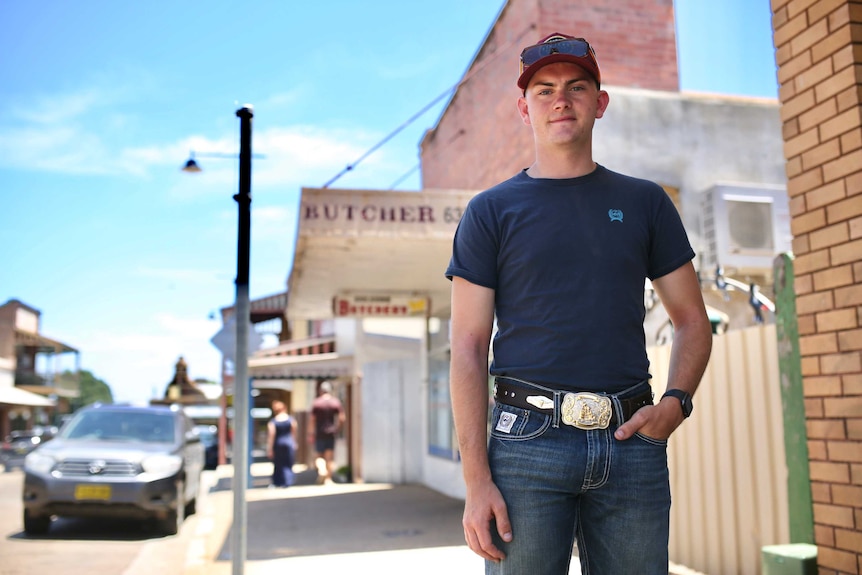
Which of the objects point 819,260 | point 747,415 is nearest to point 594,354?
point 819,260

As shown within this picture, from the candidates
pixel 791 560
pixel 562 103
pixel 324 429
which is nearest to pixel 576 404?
pixel 562 103

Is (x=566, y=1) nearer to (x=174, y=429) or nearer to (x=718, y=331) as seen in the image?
(x=718, y=331)

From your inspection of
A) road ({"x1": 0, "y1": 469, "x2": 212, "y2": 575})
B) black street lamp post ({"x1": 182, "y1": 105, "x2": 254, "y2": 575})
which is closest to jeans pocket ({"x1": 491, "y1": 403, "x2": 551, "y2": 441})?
black street lamp post ({"x1": 182, "y1": 105, "x2": 254, "y2": 575})

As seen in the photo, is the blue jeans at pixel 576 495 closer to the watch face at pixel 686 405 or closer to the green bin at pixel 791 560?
the watch face at pixel 686 405

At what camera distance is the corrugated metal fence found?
18.3 ft

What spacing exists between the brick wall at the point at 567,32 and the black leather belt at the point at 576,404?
7.69 meters

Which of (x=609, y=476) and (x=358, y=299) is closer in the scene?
(x=609, y=476)

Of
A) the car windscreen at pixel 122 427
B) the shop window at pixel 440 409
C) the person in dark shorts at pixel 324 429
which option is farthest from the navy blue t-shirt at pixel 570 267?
the person in dark shorts at pixel 324 429

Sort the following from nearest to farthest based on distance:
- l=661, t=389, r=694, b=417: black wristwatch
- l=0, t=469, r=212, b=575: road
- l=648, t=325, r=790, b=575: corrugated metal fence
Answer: l=661, t=389, r=694, b=417: black wristwatch → l=648, t=325, r=790, b=575: corrugated metal fence → l=0, t=469, r=212, b=575: road

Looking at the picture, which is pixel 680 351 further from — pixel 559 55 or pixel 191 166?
pixel 191 166

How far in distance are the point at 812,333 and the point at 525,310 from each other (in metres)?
2.48

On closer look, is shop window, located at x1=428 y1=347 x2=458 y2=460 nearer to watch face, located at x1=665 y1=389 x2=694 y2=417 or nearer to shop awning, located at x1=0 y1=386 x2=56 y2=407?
watch face, located at x1=665 y1=389 x2=694 y2=417

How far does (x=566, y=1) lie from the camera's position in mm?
10164

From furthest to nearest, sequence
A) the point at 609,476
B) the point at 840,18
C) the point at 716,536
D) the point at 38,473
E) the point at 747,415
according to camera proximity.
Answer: the point at 38,473 → the point at 716,536 → the point at 747,415 → the point at 840,18 → the point at 609,476
